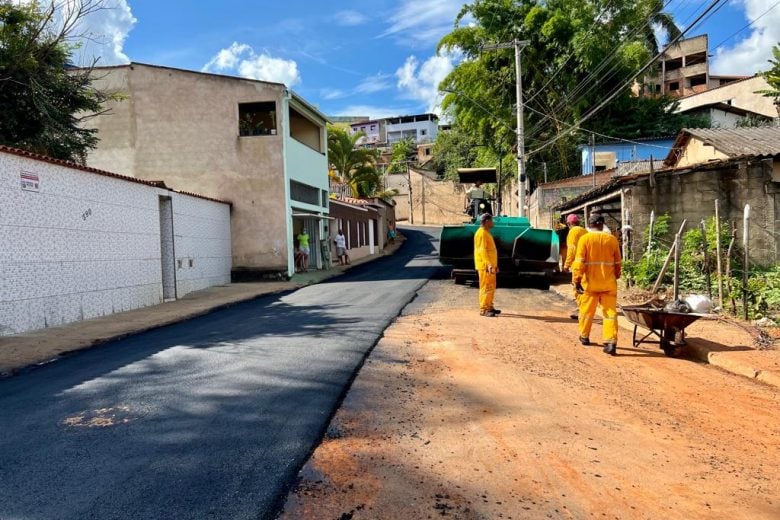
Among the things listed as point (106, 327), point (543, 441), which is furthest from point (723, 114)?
point (543, 441)

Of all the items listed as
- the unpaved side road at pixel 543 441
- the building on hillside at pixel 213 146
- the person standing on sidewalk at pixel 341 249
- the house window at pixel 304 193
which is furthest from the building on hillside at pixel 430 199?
the unpaved side road at pixel 543 441

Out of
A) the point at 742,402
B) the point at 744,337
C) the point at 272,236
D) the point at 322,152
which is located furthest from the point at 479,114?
the point at 742,402

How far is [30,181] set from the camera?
30.4ft

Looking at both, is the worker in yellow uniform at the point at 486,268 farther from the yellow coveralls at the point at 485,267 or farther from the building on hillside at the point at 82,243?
the building on hillside at the point at 82,243

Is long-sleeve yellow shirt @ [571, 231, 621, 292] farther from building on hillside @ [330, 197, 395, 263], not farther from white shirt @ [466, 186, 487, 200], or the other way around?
building on hillside @ [330, 197, 395, 263]

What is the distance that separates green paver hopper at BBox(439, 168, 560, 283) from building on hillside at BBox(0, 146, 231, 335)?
23.7 ft

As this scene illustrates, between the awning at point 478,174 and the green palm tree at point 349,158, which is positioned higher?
the green palm tree at point 349,158

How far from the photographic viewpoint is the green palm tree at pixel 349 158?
106 feet

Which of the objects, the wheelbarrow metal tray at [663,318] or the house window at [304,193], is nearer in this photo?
the wheelbarrow metal tray at [663,318]

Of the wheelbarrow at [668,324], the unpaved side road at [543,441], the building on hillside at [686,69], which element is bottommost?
the unpaved side road at [543,441]

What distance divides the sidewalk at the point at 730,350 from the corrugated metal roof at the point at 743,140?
17.0 ft

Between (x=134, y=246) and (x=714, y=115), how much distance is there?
3357 cm

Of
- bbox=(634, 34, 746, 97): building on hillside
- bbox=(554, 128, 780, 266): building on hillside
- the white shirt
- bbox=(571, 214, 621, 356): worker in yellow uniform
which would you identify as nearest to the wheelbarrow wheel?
bbox=(571, 214, 621, 356): worker in yellow uniform

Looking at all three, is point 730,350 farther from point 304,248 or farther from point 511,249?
point 304,248
